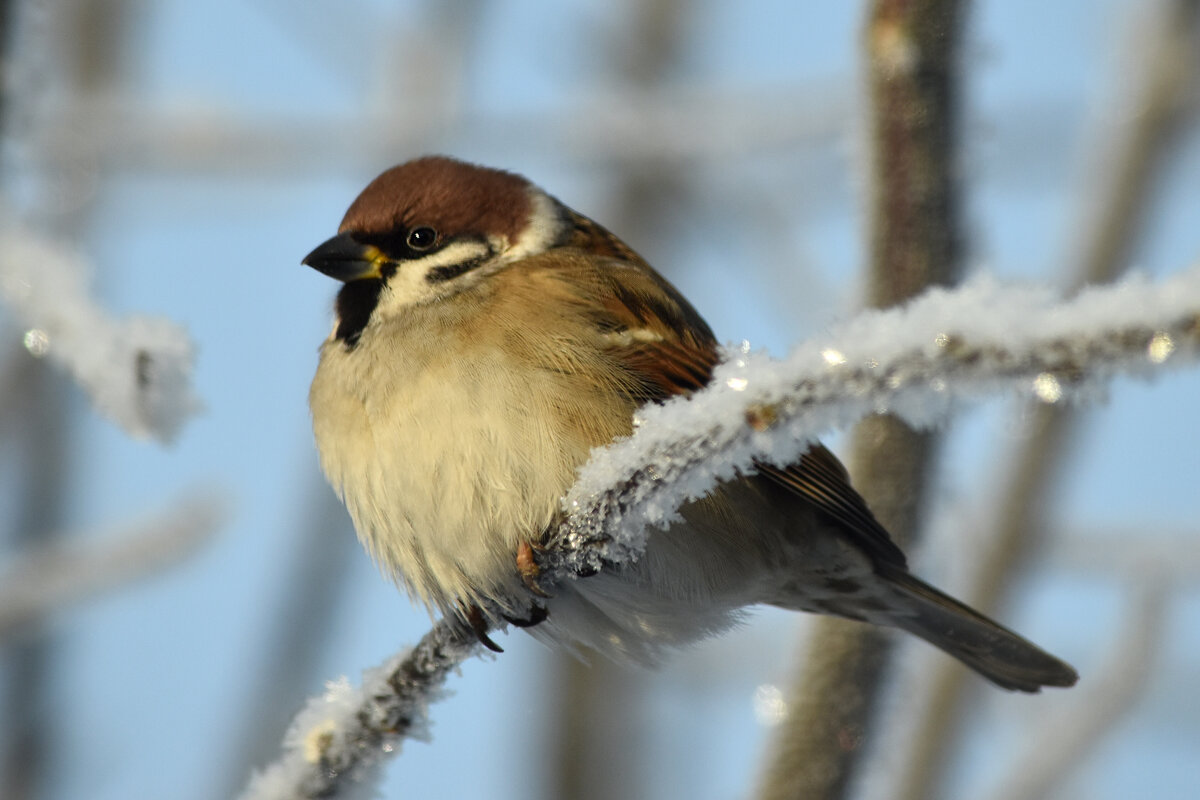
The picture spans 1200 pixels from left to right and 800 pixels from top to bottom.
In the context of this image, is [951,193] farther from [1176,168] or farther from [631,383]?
[1176,168]

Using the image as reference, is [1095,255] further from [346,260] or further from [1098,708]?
[346,260]

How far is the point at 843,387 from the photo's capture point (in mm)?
1149

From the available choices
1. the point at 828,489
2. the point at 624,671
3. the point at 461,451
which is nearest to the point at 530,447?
the point at 461,451

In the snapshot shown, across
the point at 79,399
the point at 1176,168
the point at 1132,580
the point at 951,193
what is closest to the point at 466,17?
the point at 79,399

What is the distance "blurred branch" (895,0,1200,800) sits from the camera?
3066mm

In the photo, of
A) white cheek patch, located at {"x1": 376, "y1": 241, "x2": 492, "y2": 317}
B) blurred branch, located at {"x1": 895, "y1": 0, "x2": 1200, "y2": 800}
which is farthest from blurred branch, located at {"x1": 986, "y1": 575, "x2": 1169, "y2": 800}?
white cheek patch, located at {"x1": 376, "y1": 241, "x2": 492, "y2": 317}

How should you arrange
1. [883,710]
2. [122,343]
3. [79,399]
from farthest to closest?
1. [79,399]
2. [883,710]
3. [122,343]

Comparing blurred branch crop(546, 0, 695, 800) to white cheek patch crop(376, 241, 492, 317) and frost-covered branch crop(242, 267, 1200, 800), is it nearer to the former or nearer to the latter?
white cheek patch crop(376, 241, 492, 317)

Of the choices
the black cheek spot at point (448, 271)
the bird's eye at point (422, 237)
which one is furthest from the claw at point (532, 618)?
the bird's eye at point (422, 237)

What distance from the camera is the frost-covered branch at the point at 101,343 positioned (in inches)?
65.6

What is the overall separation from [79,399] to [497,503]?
229 centimetres

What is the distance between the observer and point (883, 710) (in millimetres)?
2059

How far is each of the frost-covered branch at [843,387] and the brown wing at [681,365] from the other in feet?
2.44

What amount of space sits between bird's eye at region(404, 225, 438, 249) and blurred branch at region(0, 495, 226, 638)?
0.90m
